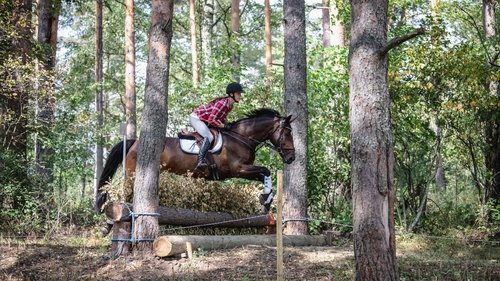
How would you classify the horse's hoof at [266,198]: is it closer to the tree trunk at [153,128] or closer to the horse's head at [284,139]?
the horse's head at [284,139]

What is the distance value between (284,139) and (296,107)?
1.01m

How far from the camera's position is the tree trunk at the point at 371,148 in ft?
18.1

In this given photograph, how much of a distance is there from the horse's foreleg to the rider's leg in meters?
0.78

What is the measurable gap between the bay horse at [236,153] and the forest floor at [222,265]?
5.18 ft

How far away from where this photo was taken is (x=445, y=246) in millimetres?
10898

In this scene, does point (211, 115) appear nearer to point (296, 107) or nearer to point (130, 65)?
point (296, 107)

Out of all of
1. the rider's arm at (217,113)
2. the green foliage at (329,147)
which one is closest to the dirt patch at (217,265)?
the rider's arm at (217,113)

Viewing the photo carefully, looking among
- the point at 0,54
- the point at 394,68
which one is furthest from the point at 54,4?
the point at 394,68

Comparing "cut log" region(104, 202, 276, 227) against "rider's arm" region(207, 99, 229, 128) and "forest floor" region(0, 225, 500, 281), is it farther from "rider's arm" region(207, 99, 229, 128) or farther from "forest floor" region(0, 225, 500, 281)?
"rider's arm" region(207, 99, 229, 128)

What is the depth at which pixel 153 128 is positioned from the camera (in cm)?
898

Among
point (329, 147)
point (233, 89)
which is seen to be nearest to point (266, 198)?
point (233, 89)

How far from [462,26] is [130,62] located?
16599 mm

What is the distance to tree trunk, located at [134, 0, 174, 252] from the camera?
8.88m

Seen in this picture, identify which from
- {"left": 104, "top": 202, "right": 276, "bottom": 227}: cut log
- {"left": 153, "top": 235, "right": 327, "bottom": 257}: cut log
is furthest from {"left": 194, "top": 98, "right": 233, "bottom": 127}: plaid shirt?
{"left": 153, "top": 235, "right": 327, "bottom": 257}: cut log
